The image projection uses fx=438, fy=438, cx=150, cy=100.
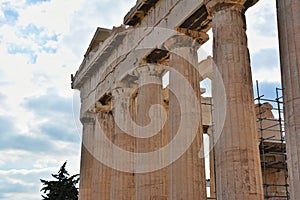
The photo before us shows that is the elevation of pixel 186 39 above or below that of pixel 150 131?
above

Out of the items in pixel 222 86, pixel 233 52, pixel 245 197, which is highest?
pixel 233 52

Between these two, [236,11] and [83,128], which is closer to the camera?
[236,11]

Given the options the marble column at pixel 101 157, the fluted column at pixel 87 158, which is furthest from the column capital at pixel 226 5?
the fluted column at pixel 87 158

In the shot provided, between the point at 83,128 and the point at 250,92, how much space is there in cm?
2222

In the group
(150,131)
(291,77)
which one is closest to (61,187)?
(150,131)

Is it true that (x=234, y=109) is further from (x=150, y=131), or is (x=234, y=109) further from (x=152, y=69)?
(x=152, y=69)

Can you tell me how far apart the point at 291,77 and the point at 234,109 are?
10.7 feet

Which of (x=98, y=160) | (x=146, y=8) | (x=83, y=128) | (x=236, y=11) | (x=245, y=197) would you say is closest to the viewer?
(x=245, y=197)

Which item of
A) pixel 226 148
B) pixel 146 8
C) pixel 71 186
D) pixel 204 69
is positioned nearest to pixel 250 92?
pixel 226 148

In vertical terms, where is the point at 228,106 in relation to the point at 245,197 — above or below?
above

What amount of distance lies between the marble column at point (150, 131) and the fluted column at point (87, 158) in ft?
36.0

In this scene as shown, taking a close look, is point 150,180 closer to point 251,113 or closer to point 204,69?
point 251,113

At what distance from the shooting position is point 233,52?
18.9 metres

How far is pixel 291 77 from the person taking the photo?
15383 millimetres
